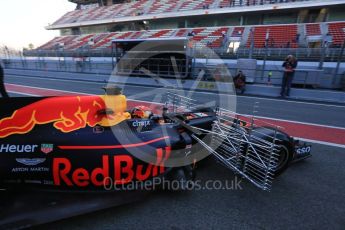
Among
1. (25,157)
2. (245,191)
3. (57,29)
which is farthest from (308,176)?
(57,29)

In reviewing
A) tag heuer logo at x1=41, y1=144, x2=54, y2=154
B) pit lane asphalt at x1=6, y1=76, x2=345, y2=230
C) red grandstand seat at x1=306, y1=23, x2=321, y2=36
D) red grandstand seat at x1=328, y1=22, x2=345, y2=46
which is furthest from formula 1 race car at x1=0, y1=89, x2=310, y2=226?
red grandstand seat at x1=306, y1=23, x2=321, y2=36

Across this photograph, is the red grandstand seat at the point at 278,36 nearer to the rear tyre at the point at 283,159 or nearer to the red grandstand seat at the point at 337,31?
the red grandstand seat at the point at 337,31

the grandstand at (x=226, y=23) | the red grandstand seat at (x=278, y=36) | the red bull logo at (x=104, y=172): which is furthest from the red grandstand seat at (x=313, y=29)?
the red bull logo at (x=104, y=172)

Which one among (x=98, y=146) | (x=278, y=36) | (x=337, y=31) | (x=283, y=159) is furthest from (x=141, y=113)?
(x=337, y=31)

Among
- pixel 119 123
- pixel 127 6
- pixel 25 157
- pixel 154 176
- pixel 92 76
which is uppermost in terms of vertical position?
pixel 127 6

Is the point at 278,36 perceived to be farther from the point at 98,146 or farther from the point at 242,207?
the point at 98,146

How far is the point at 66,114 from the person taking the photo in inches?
93.9

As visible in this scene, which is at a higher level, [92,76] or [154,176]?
[154,176]

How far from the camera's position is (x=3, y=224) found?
6.54ft

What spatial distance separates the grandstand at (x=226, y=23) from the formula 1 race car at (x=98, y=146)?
12.0 m

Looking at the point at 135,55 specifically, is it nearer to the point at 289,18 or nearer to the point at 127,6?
the point at 289,18

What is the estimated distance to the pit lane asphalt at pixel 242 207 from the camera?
2.30m

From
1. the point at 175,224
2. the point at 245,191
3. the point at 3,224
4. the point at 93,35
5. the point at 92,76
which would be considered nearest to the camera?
the point at 3,224

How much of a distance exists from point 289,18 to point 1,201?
1110 inches
